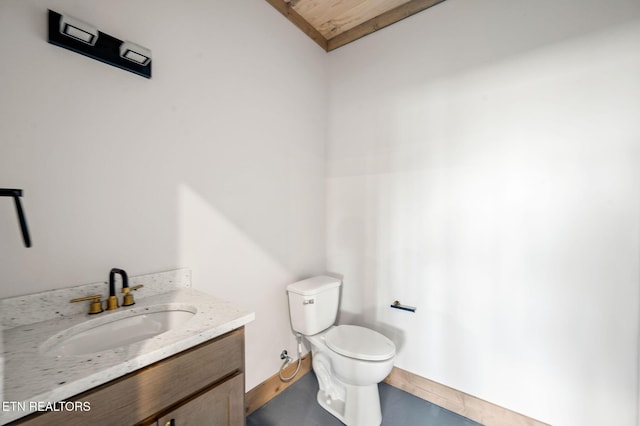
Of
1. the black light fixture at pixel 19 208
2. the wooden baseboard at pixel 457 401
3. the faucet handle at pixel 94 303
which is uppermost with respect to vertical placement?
the black light fixture at pixel 19 208

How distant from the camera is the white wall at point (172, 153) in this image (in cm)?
95

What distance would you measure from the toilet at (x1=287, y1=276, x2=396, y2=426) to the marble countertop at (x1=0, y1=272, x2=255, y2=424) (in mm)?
780

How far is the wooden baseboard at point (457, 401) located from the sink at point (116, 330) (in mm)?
1587

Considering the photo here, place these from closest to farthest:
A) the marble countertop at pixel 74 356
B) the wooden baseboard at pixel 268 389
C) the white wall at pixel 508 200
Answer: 1. the marble countertop at pixel 74 356
2. the white wall at pixel 508 200
3. the wooden baseboard at pixel 268 389

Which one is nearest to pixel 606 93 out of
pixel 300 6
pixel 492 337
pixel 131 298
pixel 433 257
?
pixel 433 257

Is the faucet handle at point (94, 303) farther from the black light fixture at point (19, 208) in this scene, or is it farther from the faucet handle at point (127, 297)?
the black light fixture at point (19, 208)

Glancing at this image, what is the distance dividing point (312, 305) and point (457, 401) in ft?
3.59

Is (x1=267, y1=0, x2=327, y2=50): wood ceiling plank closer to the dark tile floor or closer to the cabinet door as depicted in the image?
the cabinet door

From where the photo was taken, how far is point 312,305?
1788 millimetres

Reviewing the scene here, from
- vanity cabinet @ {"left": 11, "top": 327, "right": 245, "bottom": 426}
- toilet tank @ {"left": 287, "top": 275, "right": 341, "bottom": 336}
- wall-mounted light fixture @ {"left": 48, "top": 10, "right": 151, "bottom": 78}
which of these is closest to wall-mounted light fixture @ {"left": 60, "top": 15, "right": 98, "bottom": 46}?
wall-mounted light fixture @ {"left": 48, "top": 10, "right": 151, "bottom": 78}

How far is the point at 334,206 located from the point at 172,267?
1.32 meters

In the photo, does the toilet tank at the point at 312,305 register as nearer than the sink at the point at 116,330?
No

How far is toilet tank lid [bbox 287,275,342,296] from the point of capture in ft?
5.85

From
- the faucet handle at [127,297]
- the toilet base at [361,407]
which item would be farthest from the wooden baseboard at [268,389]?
the faucet handle at [127,297]
